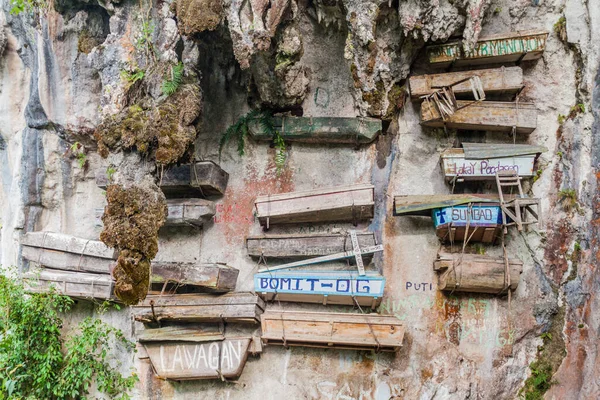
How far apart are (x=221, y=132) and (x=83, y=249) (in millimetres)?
2425

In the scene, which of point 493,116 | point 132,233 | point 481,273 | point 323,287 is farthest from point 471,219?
point 132,233

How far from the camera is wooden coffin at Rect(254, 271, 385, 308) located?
6.06 meters

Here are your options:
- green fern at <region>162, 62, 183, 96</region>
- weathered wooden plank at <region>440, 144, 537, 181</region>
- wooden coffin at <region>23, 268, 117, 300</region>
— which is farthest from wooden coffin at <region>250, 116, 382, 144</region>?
wooden coffin at <region>23, 268, 117, 300</region>

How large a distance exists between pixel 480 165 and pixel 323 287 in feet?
7.63

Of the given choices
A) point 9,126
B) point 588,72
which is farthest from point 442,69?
point 9,126

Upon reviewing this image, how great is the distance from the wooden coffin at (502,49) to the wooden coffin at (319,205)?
6.39 feet

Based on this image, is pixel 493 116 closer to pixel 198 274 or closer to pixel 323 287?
pixel 323 287

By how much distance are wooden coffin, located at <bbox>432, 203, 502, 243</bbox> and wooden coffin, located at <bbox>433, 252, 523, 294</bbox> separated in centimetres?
29

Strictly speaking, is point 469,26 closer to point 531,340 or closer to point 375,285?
point 375,285

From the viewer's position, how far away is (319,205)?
6.31 meters

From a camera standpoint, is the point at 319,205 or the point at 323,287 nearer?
the point at 323,287

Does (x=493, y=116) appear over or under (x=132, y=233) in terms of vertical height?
over

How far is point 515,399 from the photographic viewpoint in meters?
6.01

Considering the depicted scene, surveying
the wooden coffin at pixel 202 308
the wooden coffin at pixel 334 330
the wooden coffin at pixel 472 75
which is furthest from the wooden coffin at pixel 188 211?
the wooden coffin at pixel 472 75
